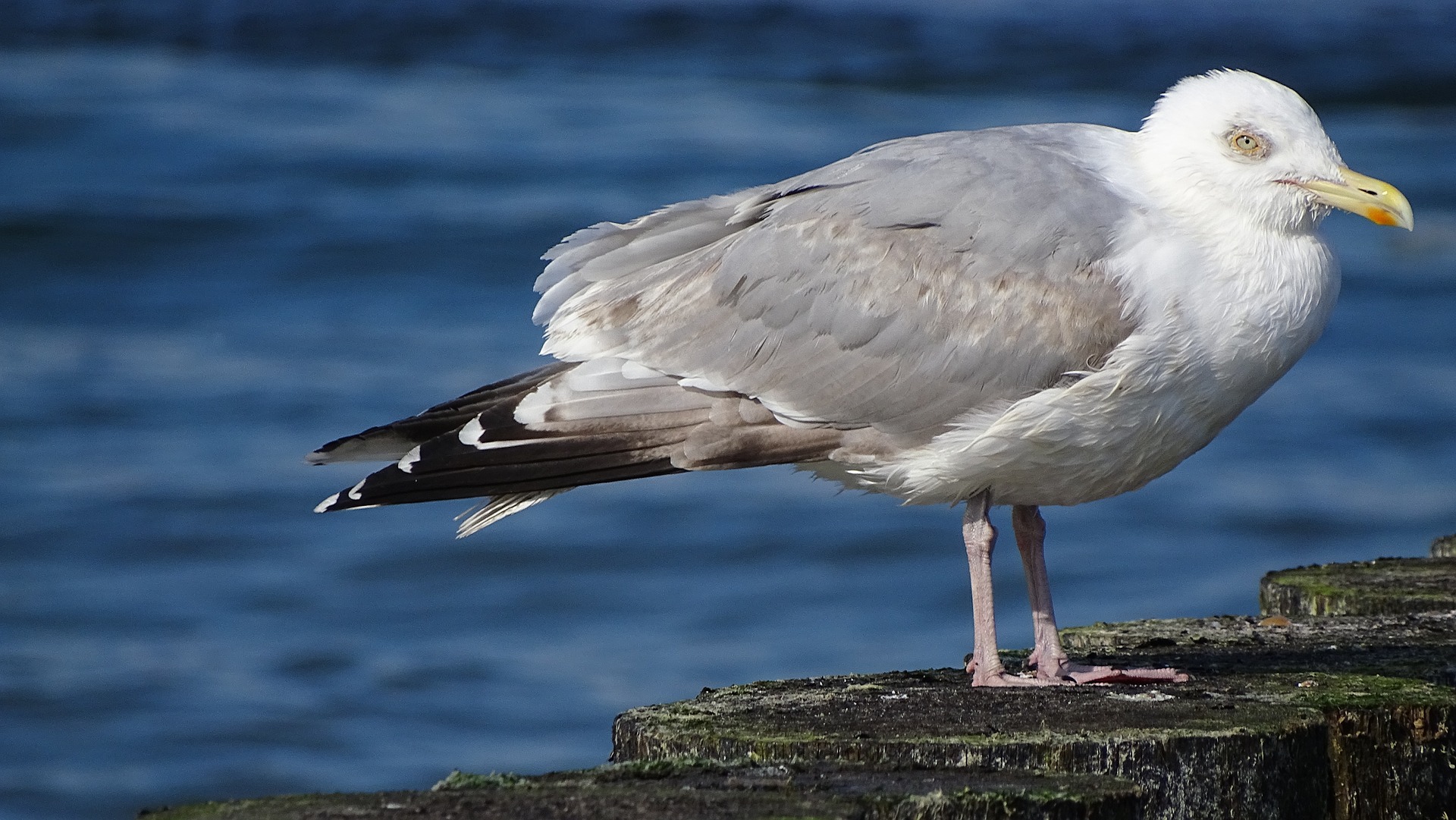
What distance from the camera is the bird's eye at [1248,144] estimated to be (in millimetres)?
5289

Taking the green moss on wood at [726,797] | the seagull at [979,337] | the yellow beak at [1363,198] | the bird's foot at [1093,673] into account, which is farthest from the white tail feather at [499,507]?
the yellow beak at [1363,198]

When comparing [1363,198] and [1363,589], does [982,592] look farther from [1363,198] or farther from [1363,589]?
[1363,198]

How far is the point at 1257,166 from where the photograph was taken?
526 cm

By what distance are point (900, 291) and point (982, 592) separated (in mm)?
888

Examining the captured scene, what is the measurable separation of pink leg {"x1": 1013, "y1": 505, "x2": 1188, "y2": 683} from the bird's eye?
4.16 feet

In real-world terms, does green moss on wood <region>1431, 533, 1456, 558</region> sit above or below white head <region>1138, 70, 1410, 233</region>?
below

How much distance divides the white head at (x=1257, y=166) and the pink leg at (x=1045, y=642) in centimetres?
112

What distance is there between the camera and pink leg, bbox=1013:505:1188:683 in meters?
5.00

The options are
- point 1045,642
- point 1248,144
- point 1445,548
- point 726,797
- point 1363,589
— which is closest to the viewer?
point 726,797

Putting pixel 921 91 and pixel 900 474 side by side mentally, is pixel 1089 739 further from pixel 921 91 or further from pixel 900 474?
pixel 921 91

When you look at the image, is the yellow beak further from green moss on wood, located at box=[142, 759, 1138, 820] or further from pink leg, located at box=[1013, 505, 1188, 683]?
green moss on wood, located at box=[142, 759, 1138, 820]

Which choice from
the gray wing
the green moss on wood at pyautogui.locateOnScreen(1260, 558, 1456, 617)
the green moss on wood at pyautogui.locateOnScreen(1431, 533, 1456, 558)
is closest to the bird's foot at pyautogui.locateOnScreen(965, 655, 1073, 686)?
the gray wing

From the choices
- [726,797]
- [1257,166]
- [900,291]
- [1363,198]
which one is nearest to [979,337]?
[900,291]

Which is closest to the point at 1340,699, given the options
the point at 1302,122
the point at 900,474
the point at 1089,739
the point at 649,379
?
the point at 1089,739
